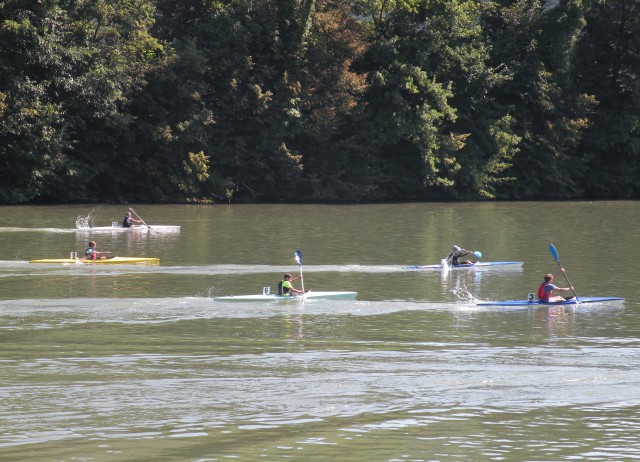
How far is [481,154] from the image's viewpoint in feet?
251

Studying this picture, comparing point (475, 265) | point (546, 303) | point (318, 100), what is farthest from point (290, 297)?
point (318, 100)

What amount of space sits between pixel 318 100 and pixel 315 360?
2004 inches

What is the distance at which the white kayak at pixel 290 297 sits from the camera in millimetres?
29672

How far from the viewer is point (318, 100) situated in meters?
A: 71.8

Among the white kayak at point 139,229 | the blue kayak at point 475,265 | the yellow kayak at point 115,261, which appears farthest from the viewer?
the white kayak at point 139,229

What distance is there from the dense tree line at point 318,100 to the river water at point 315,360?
2399 centimetres

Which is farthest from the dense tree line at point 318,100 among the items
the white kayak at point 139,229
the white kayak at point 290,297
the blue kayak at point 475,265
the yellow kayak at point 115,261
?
the white kayak at point 290,297

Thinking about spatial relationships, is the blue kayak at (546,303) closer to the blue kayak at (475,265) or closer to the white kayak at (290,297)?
the white kayak at (290,297)

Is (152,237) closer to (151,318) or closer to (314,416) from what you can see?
(151,318)

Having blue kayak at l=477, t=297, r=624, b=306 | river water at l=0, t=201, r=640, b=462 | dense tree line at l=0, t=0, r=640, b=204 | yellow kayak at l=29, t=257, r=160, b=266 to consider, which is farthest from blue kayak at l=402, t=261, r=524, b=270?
dense tree line at l=0, t=0, r=640, b=204

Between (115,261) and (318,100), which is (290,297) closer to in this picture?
(115,261)

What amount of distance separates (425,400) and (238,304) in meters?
11.2

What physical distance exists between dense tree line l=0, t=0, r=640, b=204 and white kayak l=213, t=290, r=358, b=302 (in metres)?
36.7

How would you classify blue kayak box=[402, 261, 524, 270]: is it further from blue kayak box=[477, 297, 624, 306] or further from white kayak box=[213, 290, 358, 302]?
blue kayak box=[477, 297, 624, 306]
